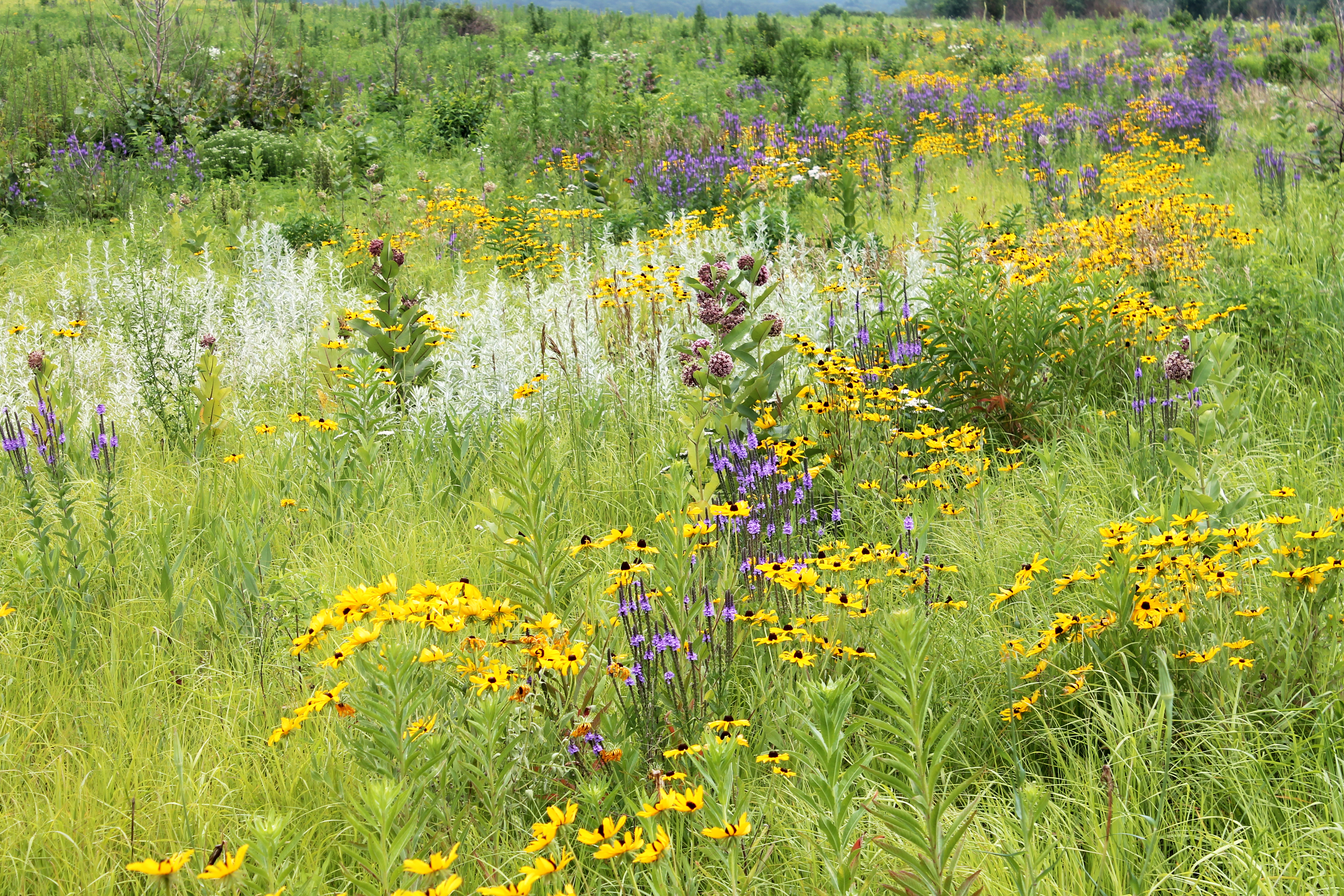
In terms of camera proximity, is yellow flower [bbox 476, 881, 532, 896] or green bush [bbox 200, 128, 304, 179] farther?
green bush [bbox 200, 128, 304, 179]

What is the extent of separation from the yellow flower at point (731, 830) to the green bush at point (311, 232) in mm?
8730

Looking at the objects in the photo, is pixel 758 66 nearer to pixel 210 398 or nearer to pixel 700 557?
pixel 210 398

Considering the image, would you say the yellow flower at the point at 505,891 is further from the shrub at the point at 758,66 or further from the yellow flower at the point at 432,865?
the shrub at the point at 758,66

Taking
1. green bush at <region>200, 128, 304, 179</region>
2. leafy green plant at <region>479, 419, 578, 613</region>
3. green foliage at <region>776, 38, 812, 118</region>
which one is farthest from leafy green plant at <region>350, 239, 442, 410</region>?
green foliage at <region>776, 38, 812, 118</region>

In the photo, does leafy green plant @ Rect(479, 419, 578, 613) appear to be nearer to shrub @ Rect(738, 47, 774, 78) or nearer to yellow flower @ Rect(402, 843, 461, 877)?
yellow flower @ Rect(402, 843, 461, 877)

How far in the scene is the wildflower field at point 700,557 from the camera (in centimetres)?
192

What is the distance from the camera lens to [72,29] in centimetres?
2194

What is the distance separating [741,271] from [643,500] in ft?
3.60

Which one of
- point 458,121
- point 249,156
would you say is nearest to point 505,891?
point 249,156

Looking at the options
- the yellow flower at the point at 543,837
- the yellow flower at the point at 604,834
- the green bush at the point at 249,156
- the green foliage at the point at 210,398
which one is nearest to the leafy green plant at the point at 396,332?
the green foliage at the point at 210,398

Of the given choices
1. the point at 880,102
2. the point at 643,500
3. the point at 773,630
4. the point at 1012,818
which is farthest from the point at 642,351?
the point at 880,102

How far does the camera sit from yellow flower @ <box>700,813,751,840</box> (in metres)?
1.46

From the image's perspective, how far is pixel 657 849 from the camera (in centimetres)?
147

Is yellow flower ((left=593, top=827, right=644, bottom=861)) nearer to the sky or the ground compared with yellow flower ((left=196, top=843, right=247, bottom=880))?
nearer to the ground
